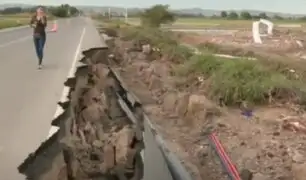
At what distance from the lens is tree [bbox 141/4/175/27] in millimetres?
78438

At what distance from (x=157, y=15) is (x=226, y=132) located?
225 feet

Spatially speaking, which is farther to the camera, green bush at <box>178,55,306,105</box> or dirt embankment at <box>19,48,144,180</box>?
green bush at <box>178,55,306,105</box>

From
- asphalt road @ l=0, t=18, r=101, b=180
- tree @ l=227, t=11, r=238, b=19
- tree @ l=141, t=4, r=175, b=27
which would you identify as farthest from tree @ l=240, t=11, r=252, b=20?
asphalt road @ l=0, t=18, r=101, b=180

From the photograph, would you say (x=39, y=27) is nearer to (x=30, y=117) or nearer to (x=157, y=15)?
(x=30, y=117)

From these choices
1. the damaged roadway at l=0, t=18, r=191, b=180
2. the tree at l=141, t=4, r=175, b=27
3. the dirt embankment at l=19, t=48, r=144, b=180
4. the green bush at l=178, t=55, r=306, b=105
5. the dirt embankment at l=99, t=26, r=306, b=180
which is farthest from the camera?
the tree at l=141, t=4, r=175, b=27

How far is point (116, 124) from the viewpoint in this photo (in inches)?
338

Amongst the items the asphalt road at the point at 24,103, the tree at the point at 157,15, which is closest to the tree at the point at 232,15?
the tree at the point at 157,15

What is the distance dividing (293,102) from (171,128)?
13.9ft

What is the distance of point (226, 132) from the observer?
1158 centimetres

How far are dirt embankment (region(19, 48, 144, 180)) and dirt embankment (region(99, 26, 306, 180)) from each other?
1275 millimetres

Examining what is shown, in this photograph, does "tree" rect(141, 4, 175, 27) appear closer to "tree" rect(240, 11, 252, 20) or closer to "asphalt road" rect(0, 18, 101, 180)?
"asphalt road" rect(0, 18, 101, 180)

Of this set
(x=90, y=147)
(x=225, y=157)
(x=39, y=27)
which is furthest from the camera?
(x=39, y=27)

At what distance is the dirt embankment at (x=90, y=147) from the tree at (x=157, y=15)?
67.6 m

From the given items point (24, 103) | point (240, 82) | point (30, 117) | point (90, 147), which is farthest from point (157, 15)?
point (90, 147)
